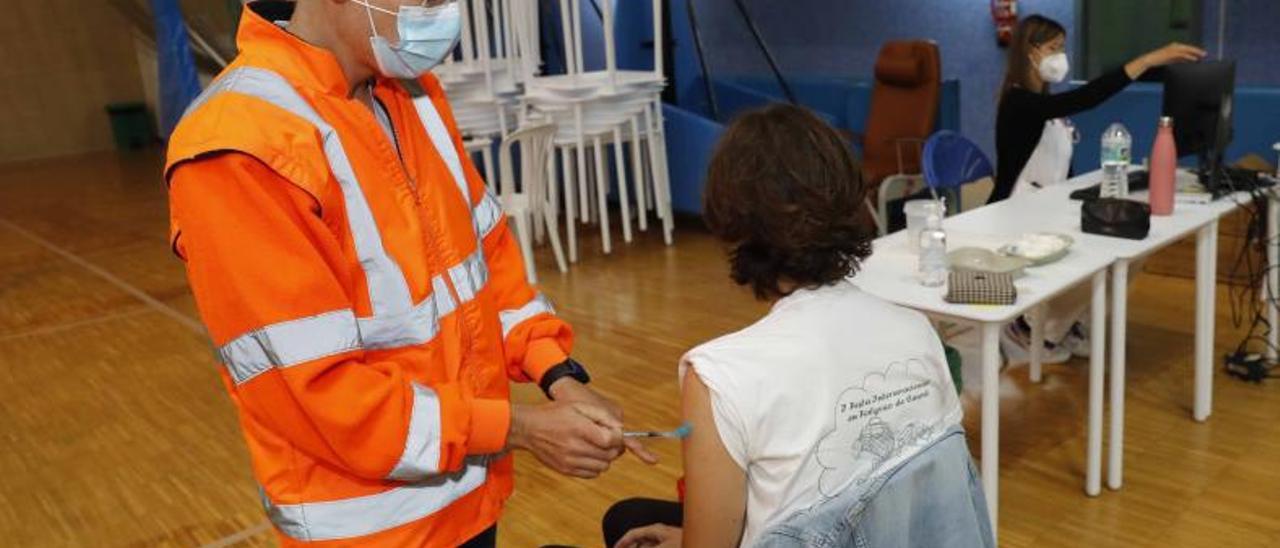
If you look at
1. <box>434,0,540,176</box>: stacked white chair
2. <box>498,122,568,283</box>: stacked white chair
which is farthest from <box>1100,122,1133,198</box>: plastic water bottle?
<box>434,0,540,176</box>: stacked white chair

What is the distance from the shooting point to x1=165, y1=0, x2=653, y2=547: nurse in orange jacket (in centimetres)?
110

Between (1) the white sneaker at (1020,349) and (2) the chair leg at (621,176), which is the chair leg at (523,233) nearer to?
(2) the chair leg at (621,176)

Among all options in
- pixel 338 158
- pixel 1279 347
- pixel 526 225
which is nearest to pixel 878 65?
pixel 526 225

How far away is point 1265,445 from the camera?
121 inches

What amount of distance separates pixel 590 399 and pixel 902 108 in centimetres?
525

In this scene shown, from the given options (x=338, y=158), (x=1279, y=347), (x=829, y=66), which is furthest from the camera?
(x=829, y=66)

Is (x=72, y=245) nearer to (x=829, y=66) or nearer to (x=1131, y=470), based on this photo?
(x=829, y=66)

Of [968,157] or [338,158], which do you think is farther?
[968,157]

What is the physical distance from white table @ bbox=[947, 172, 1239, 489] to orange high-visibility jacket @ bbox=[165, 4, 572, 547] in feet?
6.51

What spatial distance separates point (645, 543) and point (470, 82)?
5009 millimetres

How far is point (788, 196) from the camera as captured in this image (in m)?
1.39

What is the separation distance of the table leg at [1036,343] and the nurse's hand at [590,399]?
2551 millimetres

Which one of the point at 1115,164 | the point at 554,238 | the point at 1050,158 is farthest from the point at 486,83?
the point at 1115,164

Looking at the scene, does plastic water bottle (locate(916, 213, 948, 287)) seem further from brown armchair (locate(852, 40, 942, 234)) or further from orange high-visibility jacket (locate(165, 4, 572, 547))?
brown armchair (locate(852, 40, 942, 234))
